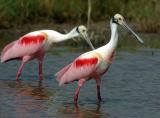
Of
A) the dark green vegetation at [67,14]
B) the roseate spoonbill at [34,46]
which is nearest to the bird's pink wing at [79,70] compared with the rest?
the roseate spoonbill at [34,46]

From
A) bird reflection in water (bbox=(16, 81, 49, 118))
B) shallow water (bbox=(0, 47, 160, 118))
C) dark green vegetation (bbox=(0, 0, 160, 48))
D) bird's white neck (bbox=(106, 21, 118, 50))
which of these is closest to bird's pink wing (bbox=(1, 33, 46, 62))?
shallow water (bbox=(0, 47, 160, 118))

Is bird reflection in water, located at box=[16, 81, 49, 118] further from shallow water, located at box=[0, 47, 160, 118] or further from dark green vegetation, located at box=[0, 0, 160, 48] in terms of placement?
dark green vegetation, located at box=[0, 0, 160, 48]

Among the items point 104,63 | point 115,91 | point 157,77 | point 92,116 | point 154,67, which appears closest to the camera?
point 92,116

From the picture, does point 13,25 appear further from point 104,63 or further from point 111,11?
point 104,63

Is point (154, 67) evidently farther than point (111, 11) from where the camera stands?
No

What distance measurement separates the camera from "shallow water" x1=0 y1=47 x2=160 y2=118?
39.3 ft

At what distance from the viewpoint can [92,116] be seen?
11773 millimetres

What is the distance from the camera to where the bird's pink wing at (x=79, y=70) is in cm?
1270

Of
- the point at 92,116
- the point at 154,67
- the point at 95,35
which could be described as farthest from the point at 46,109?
the point at 95,35

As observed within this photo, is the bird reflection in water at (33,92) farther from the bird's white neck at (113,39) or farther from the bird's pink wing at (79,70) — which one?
the bird's white neck at (113,39)

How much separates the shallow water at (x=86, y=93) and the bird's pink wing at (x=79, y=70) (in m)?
0.37

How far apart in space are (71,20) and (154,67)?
25.8 feet

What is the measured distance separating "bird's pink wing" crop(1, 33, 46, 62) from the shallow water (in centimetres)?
39

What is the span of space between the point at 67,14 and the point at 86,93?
10.9 metres
